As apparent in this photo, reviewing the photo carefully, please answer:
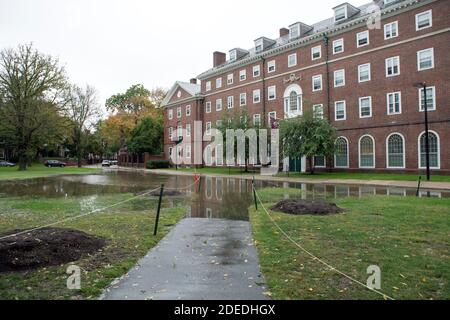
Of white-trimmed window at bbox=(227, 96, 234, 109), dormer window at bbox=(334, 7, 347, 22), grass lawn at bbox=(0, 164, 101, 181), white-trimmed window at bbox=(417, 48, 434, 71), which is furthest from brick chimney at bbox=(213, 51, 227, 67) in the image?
white-trimmed window at bbox=(417, 48, 434, 71)

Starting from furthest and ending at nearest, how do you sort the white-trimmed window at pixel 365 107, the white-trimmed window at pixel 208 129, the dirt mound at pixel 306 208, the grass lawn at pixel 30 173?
the white-trimmed window at pixel 208 129 < the grass lawn at pixel 30 173 < the white-trimmed window at pixel 365 107 < the dirt mound at pixel 306 208

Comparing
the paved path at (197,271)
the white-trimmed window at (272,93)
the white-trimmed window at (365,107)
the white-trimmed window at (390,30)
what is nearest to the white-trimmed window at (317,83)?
the white-trimmed window at (365,107)

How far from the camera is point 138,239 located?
7020 mm

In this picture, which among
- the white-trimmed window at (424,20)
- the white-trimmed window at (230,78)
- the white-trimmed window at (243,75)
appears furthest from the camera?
the white-trimmed window at (230,78)

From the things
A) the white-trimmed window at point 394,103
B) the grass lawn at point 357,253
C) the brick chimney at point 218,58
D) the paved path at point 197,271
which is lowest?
the paved path at point 197,271

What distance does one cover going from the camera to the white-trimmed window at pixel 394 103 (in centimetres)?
2847

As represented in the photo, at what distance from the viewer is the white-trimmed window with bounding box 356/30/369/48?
30.7m

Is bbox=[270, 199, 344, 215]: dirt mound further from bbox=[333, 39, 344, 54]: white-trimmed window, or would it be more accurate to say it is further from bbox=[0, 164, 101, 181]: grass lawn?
bbox=[0, 164, 101, 181]: grass lawn

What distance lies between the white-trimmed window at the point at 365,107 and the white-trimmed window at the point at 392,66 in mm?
2704

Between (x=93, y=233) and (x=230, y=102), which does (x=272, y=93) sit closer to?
(x=230, y=102)

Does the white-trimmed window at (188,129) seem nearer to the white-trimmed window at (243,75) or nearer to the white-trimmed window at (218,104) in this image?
the white-trimmed window at (218,104)

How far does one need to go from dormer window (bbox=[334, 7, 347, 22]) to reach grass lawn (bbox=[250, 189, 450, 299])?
28920 millimetres

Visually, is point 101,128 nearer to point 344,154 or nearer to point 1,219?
point 344,154
